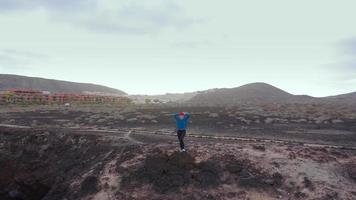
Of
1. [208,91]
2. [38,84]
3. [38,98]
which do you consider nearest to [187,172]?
[38,98]

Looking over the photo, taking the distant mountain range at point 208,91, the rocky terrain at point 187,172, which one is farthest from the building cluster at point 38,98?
the rocky terrain at point 187,172

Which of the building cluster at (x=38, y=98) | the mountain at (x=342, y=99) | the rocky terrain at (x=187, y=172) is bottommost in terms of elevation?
the rocky terrain at (x=187, y=172)

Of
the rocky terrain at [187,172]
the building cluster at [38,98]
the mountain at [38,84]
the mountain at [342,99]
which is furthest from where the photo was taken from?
the mountain at [38,84]

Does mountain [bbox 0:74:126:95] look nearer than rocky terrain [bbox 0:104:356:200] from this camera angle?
No

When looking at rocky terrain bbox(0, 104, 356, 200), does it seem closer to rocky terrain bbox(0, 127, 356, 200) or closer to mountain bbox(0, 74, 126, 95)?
rocky terrain bbox(0, 127, 356, 200)

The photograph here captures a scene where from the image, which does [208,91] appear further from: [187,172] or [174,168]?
[187,172]

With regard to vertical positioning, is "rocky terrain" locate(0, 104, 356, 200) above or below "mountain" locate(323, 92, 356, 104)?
below

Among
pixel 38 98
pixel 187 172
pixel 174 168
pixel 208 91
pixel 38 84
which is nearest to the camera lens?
pixel 187 172

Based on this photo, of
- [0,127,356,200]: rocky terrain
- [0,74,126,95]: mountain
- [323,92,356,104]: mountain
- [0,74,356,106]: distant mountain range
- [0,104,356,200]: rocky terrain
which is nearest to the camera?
[0,127,356,200]: rocky terrain

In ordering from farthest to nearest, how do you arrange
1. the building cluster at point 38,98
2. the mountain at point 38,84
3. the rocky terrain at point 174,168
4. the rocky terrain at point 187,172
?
the mountain at point 38,84, the building cluster at point 38,98, the rocky terrain at point 174,168, the rocky terrain at point 187,172

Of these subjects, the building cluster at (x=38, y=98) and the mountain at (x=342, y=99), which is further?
the mountain at (x=342, y=99)

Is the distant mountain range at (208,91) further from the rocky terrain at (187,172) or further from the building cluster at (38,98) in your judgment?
the rocky terrain at (187,172)

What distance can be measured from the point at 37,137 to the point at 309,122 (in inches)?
1050

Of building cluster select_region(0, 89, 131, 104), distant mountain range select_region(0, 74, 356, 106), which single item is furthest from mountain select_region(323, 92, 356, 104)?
building cluster select_region(0, 89, 131, 104)
